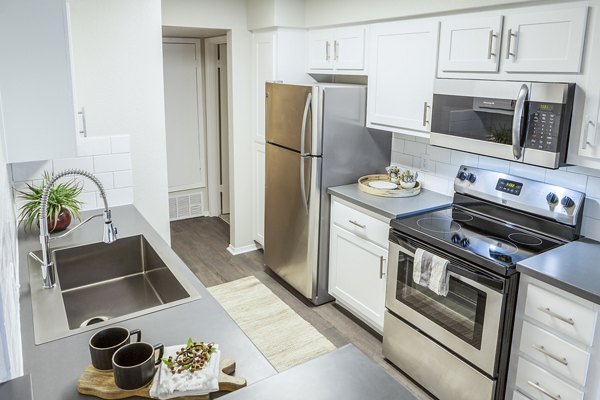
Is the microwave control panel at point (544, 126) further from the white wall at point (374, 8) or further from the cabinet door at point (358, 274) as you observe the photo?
the cabinet door at point (358, 274)

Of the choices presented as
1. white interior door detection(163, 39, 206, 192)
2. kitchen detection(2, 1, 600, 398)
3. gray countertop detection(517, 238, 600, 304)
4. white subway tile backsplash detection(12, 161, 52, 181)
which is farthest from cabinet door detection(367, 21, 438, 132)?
white interior door detection(163, 39, 206, 192)

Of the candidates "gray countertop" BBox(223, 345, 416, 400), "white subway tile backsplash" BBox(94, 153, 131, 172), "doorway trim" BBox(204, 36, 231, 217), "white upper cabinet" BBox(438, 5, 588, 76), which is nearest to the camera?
"gray countertop" BBox(223, 345, 416, 400)

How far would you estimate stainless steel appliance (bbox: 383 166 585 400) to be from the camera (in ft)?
7.14

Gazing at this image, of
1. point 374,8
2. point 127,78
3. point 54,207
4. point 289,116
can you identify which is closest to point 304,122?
point 289,116

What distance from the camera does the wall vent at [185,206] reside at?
5551 mm

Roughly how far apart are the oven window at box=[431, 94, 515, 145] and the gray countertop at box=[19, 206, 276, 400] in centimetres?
161

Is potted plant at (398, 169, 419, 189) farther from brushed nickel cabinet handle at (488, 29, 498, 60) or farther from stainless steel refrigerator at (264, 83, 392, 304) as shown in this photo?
brushed nickel cabinet handle at (488, 29, 498, 60)

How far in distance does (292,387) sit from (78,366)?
62 centimetres

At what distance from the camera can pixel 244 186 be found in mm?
4434

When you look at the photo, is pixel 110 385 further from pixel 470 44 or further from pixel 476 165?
pixel 476 165

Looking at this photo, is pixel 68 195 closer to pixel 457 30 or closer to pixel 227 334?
pixel 227 334

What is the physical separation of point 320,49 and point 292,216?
1330 millimetres

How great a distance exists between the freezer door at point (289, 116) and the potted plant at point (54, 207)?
1507mm

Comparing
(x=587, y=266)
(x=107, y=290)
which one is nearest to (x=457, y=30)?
(x=587, y=266)
